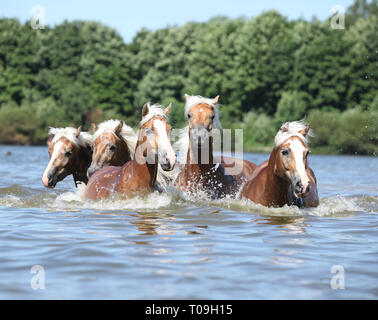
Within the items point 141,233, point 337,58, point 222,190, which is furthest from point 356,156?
point 141,233

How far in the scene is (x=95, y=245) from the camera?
5934 millimetres

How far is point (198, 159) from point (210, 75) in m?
51.4

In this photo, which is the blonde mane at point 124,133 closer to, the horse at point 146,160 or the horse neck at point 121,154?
the horse neck at point 121,154

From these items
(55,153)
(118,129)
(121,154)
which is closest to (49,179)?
(55,153)

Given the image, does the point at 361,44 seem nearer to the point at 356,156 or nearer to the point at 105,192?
the point at 356,156

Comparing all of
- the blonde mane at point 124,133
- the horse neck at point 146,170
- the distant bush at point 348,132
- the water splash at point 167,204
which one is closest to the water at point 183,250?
the water splash at point 167,204

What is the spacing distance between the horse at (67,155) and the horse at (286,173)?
3.01 metres

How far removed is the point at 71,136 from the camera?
9914 millimetres

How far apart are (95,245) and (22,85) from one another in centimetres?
6255

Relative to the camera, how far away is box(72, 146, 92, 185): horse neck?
1009 cm

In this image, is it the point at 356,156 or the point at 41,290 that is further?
the point at 356,156

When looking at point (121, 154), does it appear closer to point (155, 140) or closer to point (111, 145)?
point (111, 145)

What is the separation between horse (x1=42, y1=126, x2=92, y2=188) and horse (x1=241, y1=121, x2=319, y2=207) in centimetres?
301
